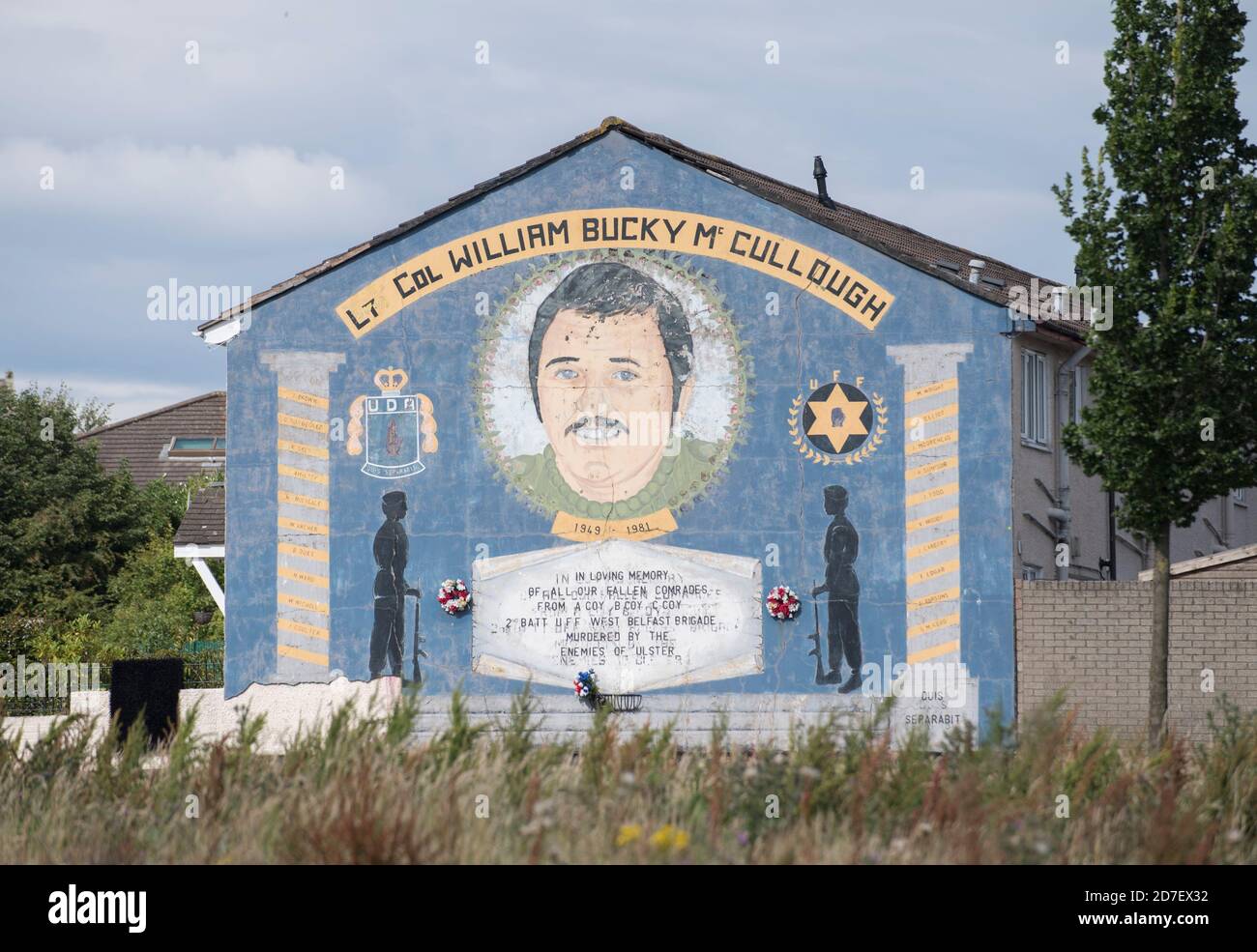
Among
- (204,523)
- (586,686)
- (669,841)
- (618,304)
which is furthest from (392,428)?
(669,841)

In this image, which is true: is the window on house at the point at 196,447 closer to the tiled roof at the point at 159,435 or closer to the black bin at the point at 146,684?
the tiled roof at the point at 159,435

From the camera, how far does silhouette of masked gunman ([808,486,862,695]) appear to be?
22.0 m

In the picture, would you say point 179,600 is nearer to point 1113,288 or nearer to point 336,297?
point 336,297

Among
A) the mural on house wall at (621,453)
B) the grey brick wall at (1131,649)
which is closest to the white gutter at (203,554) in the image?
the mural on house wall at (621,453)

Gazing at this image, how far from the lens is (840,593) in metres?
22.2

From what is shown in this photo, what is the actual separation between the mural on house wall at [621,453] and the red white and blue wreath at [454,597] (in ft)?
0.42

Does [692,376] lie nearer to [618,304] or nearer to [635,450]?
[635,450]

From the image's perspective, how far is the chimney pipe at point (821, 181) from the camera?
107 ft

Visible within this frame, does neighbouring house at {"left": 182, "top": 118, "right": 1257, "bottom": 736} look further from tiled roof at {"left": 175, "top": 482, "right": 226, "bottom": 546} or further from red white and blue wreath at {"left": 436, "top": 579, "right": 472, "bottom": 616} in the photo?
tiled roof at {"left": 175, "top": 482, "right": 226, "bottom": 546}

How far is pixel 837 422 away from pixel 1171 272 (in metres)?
4.71

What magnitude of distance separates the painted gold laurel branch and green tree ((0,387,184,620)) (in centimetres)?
2197

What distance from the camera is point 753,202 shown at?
22.9 meters
